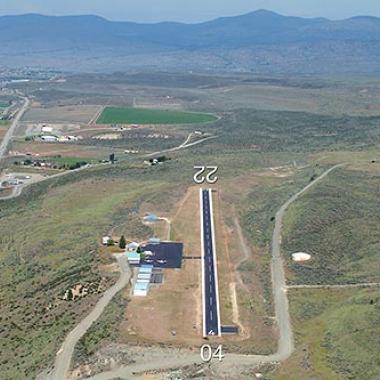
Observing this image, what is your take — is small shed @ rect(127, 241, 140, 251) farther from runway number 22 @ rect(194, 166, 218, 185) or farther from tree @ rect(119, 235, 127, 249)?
runway number 22 @ rect(194, 166, 218, 185)

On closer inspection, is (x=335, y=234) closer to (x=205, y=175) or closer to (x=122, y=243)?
(x=122, y=243)

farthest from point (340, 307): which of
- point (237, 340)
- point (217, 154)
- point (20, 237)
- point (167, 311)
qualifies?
point (217, 154)

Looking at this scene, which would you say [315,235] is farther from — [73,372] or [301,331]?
[73,372]

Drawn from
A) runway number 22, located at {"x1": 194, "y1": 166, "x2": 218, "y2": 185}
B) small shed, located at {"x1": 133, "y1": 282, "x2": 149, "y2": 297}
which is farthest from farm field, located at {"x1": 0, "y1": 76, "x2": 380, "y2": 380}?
runway number 22, located at {"x1": 194, "y1": 166, "x2": 218, "y2": 185}

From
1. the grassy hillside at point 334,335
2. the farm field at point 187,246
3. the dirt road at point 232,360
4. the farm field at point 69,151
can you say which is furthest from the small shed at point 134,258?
the farm field at point 69,151

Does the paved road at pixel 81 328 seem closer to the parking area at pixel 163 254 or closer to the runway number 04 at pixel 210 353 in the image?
the parking area at pixel 163 254

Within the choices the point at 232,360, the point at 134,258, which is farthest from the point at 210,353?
the point at 134,258
